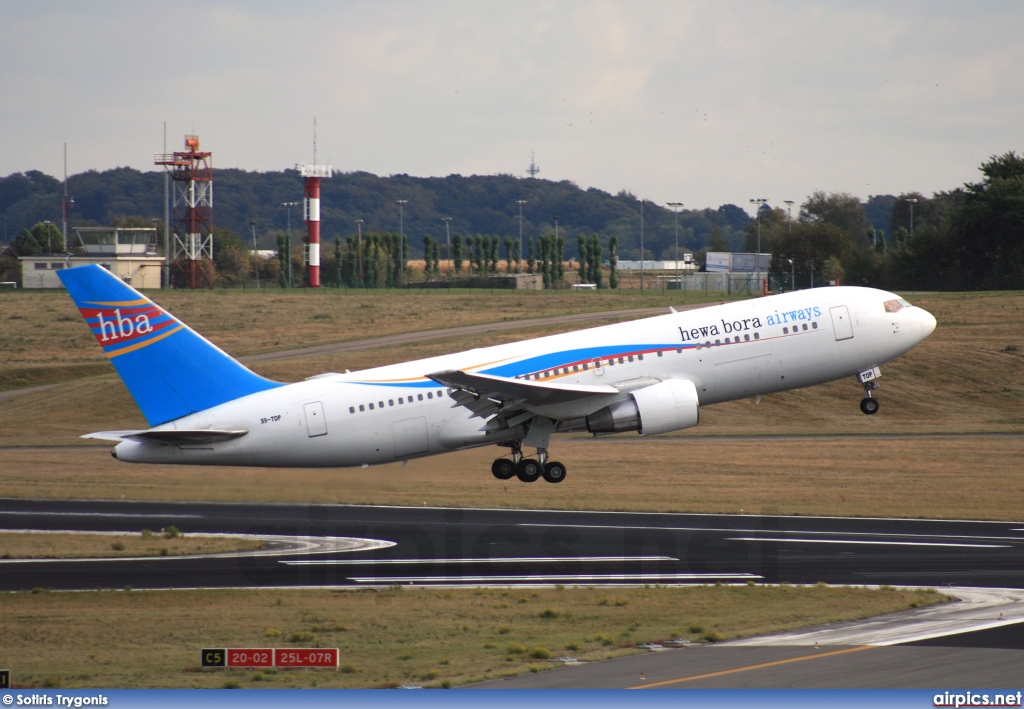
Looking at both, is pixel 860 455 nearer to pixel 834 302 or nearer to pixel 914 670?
pixel 834 302

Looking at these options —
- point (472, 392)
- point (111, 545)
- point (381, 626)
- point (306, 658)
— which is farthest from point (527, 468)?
point (111, 545)

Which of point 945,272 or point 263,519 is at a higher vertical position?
point 945,272

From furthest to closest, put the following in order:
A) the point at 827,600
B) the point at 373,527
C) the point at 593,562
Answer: the point at 373,527 < the point at 593,562 < the point at 827,600

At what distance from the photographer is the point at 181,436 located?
43656 millimetres

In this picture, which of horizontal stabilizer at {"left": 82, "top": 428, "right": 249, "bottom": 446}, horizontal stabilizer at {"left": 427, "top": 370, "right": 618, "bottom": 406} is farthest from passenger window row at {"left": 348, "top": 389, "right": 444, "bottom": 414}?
horizontal stabilizer at {"left": 82, "top": 428, "right": 249, "bottom": 446}

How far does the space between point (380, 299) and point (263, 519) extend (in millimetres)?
77392

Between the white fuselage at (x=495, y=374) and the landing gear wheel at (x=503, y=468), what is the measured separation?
909 mm

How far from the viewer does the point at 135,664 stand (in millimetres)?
41781

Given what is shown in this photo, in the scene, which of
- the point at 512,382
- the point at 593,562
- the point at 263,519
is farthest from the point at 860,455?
the point at 512,382

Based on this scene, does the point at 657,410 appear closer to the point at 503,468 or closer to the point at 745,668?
the point at 503,468

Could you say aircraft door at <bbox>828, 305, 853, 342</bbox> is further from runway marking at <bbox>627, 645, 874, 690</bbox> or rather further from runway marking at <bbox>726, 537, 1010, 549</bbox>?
runway marking at <bbox>726, 537, 1010, 549</bbox>

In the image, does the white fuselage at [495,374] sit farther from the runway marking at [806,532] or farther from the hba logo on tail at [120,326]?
the runway marking at [806,532]

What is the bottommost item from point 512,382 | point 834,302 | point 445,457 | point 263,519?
point 263,519

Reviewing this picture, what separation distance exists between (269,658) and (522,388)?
507 inches
